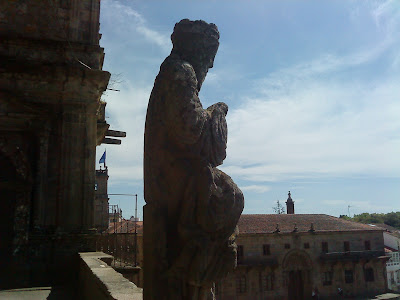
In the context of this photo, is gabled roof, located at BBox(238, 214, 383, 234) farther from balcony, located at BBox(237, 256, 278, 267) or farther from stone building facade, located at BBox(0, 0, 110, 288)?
stone building facade, located at BBox(0, 0, 110, 288)

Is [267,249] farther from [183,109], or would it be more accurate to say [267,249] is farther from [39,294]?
[183,109]

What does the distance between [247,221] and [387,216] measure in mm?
52983

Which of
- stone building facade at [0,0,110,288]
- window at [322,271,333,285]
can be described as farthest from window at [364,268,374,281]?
stone building facade at [0,0,110,288]

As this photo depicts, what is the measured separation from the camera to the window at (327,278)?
34938 mm

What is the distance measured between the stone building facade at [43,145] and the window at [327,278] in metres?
31.0

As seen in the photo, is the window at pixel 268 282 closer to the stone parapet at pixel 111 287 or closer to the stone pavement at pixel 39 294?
the stone pavement at pixel 39 294

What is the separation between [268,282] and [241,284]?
255 centimetres

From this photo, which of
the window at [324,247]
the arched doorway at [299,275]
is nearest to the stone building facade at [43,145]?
the arched doorway at [299,275]

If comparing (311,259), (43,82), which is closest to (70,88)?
(43,82)

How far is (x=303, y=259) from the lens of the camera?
34.5 m

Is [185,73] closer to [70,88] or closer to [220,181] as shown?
[220,181]

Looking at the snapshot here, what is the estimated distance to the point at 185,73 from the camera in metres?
2.85

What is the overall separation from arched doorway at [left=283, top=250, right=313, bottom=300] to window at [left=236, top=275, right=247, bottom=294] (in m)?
4.51

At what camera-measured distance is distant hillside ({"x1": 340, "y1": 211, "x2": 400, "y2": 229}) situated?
232ft
